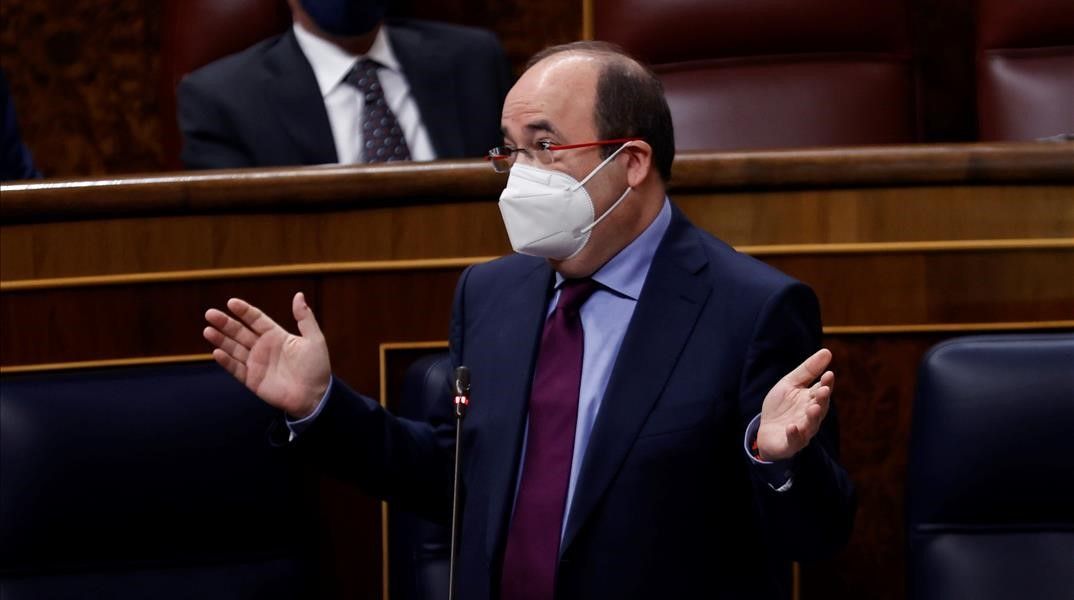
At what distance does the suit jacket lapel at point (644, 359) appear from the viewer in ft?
1.99

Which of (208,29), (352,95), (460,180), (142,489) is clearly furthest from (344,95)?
(142,489)

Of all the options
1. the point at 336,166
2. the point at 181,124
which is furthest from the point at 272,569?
the point at 181,124

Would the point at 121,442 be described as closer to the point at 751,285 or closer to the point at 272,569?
the point at 272,569

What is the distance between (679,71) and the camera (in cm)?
116

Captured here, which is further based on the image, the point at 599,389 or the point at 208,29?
the point at 208,29

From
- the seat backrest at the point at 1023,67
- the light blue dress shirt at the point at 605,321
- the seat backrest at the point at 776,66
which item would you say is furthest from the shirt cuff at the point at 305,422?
the seat backrest at the point at 1023,67

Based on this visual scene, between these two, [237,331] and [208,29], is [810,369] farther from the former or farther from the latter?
→ [208,29]

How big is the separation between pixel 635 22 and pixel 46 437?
0.60 m

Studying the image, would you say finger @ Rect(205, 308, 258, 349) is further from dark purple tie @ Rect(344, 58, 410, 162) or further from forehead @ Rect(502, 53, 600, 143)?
dark purple tie @ Rect(344, 58, 410, 162)

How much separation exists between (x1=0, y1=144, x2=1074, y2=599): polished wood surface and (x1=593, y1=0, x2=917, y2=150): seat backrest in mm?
335

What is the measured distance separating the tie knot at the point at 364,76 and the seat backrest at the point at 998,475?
20.1 inches

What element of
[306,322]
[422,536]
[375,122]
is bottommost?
[422,536]

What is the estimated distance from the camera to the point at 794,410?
54 cm

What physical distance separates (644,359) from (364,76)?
498 mm
